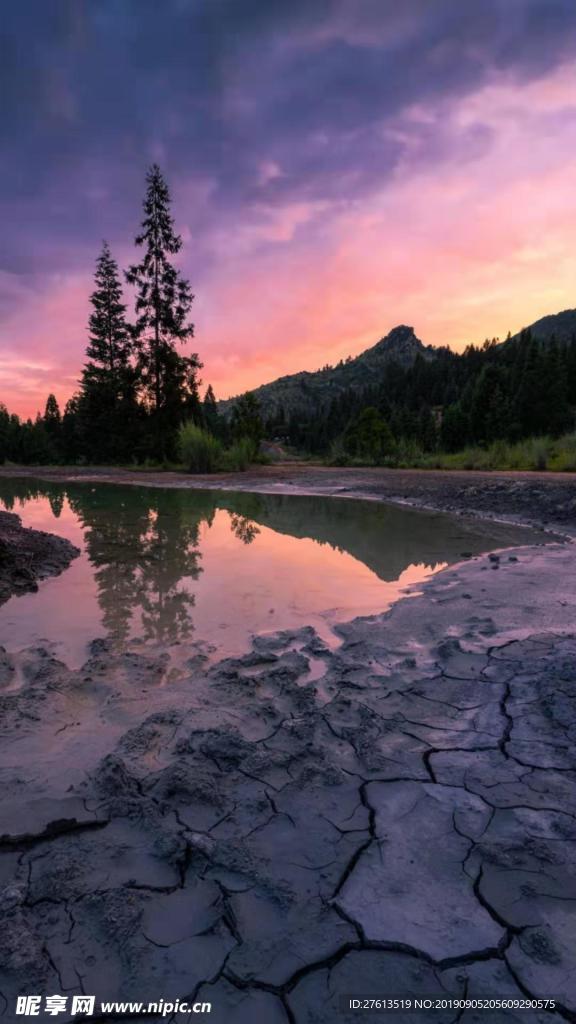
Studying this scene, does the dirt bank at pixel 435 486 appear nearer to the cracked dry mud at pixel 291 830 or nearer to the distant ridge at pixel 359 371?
the cracked dry mud at pixel 291 830

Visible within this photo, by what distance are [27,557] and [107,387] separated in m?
24.7

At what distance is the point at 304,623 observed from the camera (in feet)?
12.1

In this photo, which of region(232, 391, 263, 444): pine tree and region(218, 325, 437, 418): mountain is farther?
region(218, 325, 437, 418): mountain

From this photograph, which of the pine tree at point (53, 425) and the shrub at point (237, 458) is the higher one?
the pine tree at point (53, 425)

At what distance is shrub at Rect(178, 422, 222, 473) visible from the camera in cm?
1794

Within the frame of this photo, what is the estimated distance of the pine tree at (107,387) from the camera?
2611 cm

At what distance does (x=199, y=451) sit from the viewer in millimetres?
17969

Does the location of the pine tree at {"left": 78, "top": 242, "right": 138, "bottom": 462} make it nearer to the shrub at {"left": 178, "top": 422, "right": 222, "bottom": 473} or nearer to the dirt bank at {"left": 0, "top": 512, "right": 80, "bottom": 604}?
the shrub at {"left": 178, "top": 422, "right": 222, "bottom": 473}

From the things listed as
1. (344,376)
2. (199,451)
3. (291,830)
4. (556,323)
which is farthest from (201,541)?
(556,323)

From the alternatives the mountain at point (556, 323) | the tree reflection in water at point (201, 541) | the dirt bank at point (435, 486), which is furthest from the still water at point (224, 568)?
the mountain at point (556, 323)

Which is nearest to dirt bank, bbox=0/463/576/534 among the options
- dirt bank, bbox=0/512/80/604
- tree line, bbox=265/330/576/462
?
tree line, bbox=265/330/576/462

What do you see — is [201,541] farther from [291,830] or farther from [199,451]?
[199,451]

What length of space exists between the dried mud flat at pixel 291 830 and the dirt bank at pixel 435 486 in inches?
233

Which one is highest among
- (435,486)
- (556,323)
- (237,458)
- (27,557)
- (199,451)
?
(556,323)
